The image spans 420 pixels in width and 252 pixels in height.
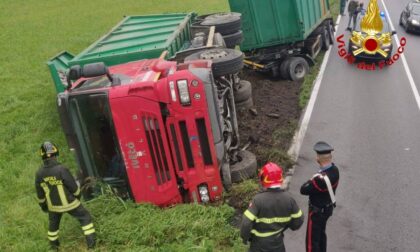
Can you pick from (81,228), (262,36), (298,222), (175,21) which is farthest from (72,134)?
(262,36)

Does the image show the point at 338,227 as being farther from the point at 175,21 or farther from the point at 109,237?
the point at 175,21

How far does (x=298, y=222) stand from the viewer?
4555mm

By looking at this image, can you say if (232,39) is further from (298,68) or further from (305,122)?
(298,68)

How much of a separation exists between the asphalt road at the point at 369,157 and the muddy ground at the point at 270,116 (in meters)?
0.44

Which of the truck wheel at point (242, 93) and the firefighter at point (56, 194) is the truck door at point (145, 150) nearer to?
the firefighter at point (56, 194)

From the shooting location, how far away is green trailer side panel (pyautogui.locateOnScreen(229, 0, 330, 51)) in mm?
12250

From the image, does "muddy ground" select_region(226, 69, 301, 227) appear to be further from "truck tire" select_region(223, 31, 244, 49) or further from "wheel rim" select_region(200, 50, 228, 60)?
"wheel rim" select_region(200, 50, 228, 60)

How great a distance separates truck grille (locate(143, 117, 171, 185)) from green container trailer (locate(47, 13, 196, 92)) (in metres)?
2.37

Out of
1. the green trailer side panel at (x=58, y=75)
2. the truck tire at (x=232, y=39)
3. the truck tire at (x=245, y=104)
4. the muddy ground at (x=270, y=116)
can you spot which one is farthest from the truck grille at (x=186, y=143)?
the truck tire at (x=232, y=39)

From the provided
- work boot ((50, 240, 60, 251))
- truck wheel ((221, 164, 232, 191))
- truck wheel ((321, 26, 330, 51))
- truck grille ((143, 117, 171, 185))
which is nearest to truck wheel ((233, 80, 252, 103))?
truck wheel ((221, 164, 232, 191))

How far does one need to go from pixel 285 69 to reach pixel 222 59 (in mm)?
6025

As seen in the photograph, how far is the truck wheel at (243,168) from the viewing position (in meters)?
6.99

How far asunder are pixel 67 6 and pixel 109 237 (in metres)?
26.3

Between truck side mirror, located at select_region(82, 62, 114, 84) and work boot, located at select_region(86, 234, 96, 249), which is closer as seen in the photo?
work boot, located at select_region(86, 234, 96, 249)
